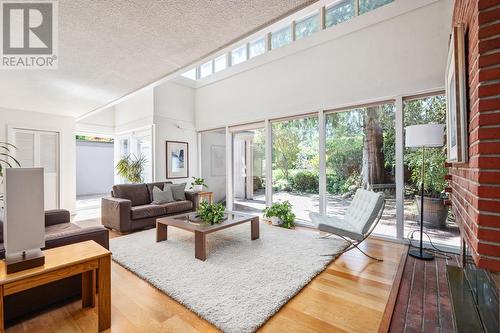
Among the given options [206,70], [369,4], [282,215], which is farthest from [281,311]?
[206,70]

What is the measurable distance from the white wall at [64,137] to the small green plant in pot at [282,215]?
199 inches

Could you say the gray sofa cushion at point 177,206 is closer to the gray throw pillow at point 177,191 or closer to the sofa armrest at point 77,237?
the gray throw pillow at point 177,191

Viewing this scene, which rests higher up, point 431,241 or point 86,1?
point 86,1

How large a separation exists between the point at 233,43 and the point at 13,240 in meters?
2.39

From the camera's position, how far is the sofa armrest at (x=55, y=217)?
9.67 ft

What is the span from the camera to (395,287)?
7.45ft

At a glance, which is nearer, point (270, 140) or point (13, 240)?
point (13, 240)

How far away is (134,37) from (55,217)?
2.47m

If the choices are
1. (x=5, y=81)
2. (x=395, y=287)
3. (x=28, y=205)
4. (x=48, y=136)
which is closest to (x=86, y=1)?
(x=28, y=205)

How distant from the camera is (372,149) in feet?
12.8

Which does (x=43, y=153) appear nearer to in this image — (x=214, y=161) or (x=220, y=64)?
(x=214, y=161)

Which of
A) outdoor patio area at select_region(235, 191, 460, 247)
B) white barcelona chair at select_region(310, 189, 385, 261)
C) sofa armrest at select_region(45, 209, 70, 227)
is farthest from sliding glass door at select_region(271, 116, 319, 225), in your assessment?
sofa armrest at select_region(45, 209, 70, 227)

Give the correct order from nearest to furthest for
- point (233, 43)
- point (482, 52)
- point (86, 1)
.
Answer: point (482, 52), point (86, 1), point (233, 43)

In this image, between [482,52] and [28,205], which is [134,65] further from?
[482,52]
